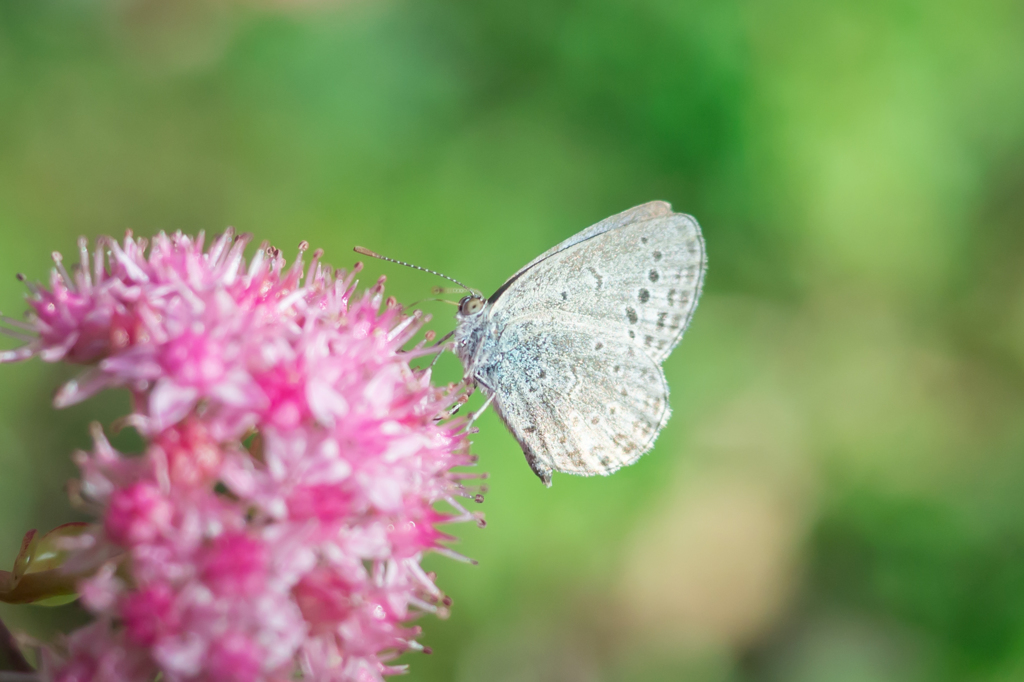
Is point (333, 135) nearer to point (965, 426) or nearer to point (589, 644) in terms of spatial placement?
point (589, 644)

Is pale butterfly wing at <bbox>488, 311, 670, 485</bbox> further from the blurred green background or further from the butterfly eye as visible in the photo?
the blurred green background

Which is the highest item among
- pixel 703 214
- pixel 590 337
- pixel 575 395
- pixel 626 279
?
pixel 703 214

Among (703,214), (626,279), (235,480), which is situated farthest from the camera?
(703,214)

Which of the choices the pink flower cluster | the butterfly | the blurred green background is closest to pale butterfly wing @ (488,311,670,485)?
the butterfly

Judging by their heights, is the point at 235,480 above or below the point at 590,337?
below

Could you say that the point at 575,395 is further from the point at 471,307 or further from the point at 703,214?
the point at 703,214

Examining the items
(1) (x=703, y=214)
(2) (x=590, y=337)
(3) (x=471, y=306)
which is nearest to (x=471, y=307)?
(3) (x=471, y=306)
